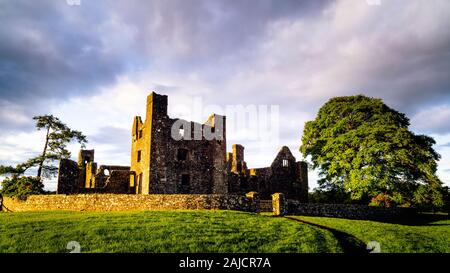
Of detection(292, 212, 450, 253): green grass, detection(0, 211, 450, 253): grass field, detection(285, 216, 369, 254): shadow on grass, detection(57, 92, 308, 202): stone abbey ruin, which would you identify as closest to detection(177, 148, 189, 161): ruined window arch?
detection(57, 92, 308, 202): stone abbey ruin

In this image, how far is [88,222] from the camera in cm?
1808

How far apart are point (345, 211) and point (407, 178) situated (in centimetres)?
785

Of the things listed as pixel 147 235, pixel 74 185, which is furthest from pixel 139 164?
pixel 147 235

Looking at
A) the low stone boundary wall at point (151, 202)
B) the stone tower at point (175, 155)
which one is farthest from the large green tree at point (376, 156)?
the low stone boundary wall at point (151, 202)

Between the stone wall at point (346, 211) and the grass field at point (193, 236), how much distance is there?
19.6 feet

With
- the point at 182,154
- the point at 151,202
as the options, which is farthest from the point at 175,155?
the point at 151,202

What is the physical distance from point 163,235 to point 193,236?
1.50 meters

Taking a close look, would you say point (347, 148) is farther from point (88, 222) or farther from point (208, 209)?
point (88, 222)

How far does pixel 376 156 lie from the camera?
108ft

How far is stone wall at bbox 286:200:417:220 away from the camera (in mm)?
28047

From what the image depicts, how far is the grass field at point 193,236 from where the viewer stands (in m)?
13.9

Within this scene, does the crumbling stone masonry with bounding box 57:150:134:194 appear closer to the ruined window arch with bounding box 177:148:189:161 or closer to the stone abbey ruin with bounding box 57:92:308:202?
the stone abbey ruin with bounding box 57:92:308:202

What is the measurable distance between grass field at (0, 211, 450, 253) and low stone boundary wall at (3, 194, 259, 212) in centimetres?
318

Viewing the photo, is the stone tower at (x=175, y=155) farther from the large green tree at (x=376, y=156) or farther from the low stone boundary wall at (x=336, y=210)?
the large green tree at (x=376, y=156)
